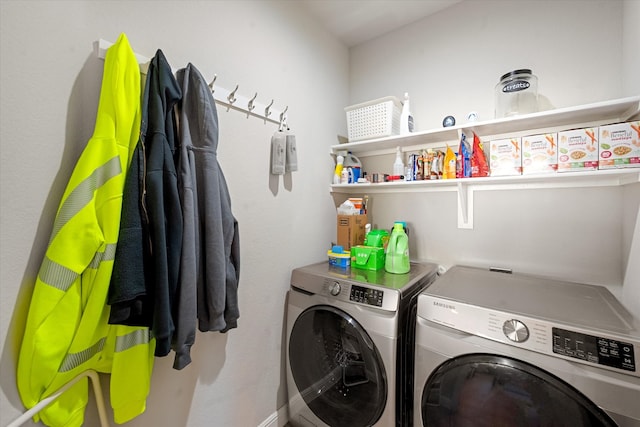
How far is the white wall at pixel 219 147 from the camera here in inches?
27.9

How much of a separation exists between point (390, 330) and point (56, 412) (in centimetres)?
113

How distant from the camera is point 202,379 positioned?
1.15 meters

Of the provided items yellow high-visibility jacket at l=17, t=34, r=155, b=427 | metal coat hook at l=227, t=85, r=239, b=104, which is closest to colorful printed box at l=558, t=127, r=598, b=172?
metal coat hook at l=227, t=85, r=239, b=104

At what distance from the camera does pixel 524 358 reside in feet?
2.74

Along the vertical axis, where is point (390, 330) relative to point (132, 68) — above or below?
below

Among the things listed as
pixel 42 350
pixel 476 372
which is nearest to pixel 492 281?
pixel 476 372

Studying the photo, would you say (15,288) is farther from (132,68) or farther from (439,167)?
(439,167)

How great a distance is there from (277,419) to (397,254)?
1.22 meters

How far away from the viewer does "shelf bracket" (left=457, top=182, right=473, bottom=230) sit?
5.19 feet

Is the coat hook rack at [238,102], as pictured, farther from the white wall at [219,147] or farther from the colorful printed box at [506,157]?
the colorful printed box at [506,157]

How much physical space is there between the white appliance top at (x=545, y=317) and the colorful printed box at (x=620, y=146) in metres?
0.58

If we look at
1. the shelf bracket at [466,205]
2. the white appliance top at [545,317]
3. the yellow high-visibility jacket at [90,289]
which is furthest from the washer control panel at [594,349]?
the yellow high-visibility jacket at [90,289]

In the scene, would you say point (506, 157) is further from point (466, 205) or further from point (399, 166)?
point (399, 166)

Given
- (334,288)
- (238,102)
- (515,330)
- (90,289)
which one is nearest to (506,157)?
(515,330)
